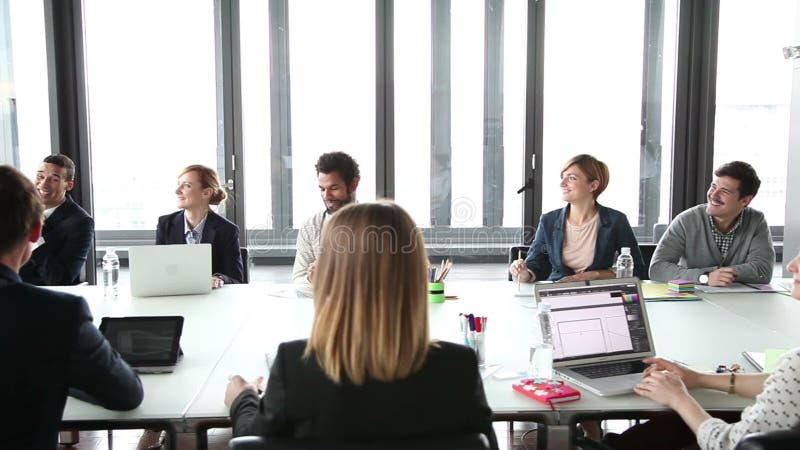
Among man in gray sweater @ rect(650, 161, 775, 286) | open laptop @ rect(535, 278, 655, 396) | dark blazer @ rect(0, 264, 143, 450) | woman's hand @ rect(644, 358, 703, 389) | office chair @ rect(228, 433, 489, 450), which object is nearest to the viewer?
office chair @ rect(228, 433, 489, 450)

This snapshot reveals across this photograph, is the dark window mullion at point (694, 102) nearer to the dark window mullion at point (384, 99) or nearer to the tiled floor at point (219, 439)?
the dark window mullion at point (384, 99)

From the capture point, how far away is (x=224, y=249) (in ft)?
12.0

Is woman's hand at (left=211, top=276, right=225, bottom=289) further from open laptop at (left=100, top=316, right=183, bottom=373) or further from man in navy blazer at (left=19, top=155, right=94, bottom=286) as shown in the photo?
open laptop at (left=100, top=316, right=183, bottom=373)

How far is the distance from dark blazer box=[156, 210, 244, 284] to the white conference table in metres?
0.24

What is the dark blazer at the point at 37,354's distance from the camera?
1414mm

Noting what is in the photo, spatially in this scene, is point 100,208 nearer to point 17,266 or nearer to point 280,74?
point 280,74

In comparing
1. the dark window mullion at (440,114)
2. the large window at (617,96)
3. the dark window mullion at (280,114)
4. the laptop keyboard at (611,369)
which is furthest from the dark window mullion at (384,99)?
the laptop keyboard at (611,369)

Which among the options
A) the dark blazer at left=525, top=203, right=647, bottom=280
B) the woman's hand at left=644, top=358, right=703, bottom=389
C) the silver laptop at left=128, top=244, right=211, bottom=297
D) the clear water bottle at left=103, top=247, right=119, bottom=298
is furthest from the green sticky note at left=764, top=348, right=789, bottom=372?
the clear water bottle at left=103, top=247, right=119, bottom=298

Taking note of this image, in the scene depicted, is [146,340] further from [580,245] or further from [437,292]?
[580,245]

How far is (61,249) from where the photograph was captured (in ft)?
12.1

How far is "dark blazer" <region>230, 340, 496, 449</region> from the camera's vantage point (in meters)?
1.26

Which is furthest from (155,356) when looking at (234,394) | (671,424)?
(671,424)

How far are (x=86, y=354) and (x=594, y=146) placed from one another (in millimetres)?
4932

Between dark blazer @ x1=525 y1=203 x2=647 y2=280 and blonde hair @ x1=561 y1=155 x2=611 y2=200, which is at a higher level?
blonde hair @ x1=561 y1=155 x2=611 y2=200
